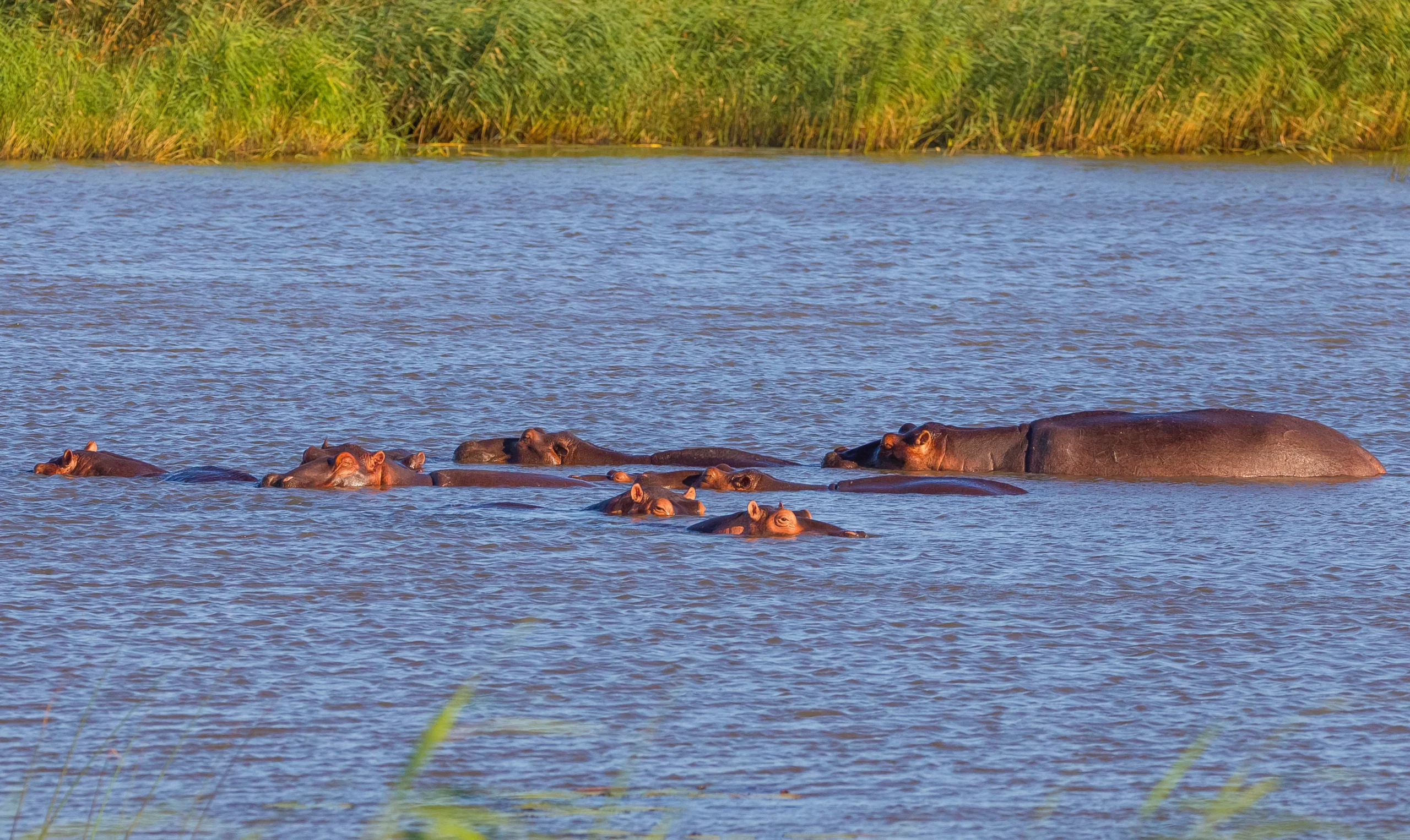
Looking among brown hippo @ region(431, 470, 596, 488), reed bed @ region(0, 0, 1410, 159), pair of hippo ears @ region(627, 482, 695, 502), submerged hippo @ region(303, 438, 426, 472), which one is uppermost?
reed bed @ region(0, 0, 1410, 159)

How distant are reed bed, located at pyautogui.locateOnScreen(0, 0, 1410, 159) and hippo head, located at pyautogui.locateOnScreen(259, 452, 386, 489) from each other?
435 inches

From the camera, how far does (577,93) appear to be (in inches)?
730

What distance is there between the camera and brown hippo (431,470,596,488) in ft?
21.5

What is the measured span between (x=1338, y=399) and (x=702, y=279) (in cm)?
412

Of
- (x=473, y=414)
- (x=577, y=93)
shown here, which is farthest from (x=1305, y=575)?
(x=577, y=93)

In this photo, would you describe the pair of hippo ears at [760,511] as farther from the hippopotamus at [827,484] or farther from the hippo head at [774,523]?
the hippopotamus at [827,484]

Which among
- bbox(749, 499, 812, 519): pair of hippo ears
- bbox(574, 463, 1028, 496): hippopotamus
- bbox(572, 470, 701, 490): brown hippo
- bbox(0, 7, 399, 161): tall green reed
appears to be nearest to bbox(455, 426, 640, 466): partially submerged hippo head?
bbox(572, 470, 701, 490): brown hippo

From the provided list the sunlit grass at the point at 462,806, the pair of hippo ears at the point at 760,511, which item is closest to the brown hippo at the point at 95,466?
the pair of hippo ears at the point at 760,511

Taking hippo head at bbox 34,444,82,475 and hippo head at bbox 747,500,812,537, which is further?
hippo head at bbox 34,444,82,475

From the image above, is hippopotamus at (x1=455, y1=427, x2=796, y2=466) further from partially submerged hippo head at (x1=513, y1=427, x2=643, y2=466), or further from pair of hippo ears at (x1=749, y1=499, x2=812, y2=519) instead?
pair of hippo ears at (x1=749, y1=499, x2=812, y2=519)

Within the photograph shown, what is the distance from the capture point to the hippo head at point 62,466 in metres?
6.45

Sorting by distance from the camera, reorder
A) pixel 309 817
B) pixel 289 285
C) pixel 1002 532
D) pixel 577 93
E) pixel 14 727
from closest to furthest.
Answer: pixel 309 817
pixel 14 727
pixel 1002 532
pixel 289 285
pixel 577 93

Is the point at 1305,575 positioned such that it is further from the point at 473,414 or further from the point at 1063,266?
the point at 1063,266

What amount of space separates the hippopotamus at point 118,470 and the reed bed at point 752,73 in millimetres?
10799
